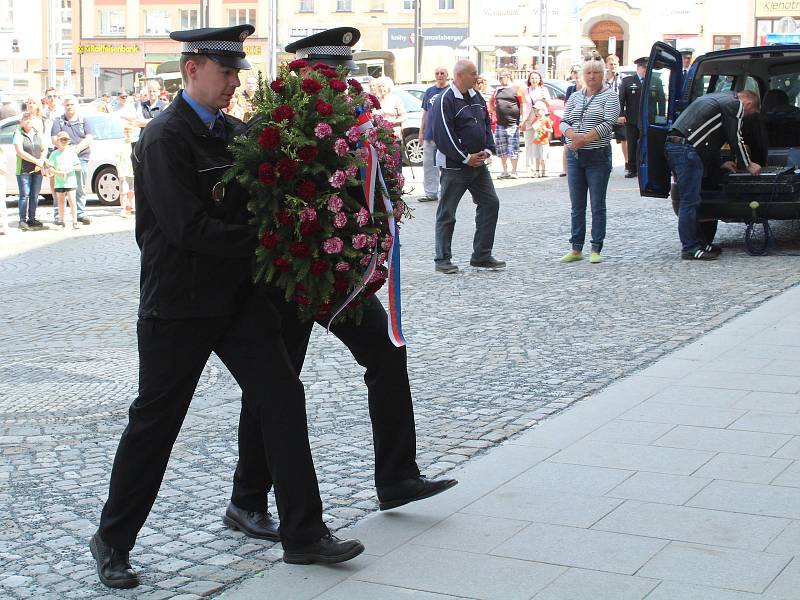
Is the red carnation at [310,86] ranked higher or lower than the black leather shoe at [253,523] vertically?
higher

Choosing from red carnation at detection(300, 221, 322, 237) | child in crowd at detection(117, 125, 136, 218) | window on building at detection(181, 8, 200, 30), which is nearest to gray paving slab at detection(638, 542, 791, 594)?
red carnation at detection(300, 221, 322, 237)

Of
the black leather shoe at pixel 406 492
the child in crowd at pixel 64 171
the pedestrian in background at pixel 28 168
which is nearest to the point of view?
the black leather shoe at pixel 406 492

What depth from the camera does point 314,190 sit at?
424 centimetres

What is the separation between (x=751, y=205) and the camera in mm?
12516

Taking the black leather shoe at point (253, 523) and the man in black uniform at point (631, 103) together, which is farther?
the man in black uniform at point (631, 103)

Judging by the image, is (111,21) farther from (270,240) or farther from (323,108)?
(270,240)

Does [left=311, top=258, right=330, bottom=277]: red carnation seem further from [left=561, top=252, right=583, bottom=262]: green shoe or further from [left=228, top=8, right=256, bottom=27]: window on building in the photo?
[left=228, top=8, right=256, bottom=27]: window on building

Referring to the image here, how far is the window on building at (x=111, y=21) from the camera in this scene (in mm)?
71062

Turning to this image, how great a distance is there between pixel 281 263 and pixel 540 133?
19.4 meters

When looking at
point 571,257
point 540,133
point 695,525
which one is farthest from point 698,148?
point 540,133

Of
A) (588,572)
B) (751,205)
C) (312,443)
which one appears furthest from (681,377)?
(751,205)

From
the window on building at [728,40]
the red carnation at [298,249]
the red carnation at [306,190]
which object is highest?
the window on building at [728,40]

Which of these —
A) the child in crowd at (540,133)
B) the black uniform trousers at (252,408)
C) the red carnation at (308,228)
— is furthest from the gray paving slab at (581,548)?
the child in crowd at (540,133)

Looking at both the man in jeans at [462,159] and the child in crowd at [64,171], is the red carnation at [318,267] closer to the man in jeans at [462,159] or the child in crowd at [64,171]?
the man in jeans at [462,159]
